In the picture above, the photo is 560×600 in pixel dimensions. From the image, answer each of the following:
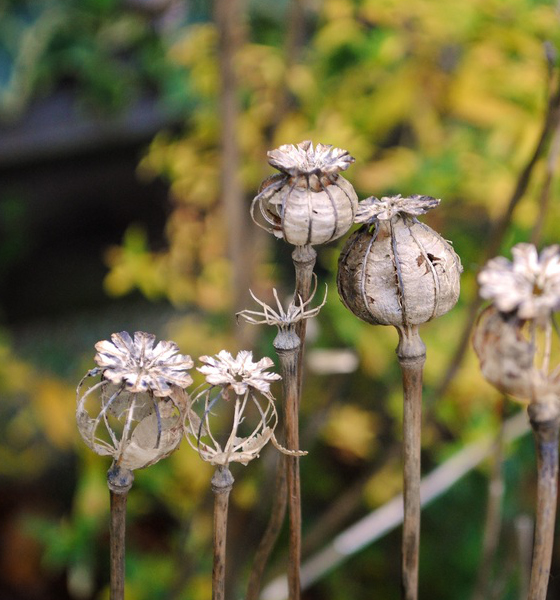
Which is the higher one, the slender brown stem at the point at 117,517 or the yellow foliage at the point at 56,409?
the slender brown stem at the point at 117,517

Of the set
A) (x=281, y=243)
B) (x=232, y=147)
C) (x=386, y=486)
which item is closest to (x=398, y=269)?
(x=232, y=147)

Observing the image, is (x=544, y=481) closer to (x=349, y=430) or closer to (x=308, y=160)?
(x=308, y=160)

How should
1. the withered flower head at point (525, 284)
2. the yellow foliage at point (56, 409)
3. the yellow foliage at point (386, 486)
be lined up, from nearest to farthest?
the withered flower head at point (525, 284)
the yellow foliage at point (386, 486)
the yellow foliage at point (56, 409)

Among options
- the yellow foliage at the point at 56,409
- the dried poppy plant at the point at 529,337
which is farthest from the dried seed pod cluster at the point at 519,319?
the yellow foliage at the point at 56,409

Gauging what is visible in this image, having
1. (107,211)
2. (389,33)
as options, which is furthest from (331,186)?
(107,211)

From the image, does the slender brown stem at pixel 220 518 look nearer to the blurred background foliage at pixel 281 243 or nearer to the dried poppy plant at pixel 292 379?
the dried poppy plant at pixel 292 379

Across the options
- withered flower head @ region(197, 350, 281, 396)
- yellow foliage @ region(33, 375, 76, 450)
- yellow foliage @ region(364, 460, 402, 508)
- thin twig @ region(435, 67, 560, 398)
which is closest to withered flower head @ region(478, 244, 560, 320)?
withered flower head @ region(197, 350, 281, 396)
